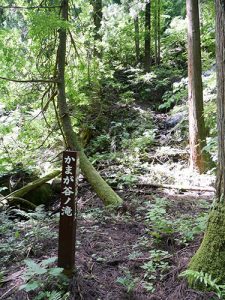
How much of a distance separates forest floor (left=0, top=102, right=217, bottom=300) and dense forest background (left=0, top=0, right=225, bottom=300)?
0.02 meters

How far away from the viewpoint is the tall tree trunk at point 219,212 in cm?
326

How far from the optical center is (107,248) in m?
4.67

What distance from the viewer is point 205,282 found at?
122 inches

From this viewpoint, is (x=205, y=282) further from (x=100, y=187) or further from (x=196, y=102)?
(x=196, y=102)

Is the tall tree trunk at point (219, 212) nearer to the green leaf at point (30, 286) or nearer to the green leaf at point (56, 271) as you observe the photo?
the green leaf at point (56, 271)

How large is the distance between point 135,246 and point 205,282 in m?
1.59

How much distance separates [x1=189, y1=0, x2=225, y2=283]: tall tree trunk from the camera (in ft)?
10.7

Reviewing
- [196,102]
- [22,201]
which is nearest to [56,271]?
[22,201]

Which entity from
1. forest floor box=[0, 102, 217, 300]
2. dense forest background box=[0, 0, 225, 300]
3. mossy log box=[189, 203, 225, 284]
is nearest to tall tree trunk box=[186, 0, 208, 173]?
dense forest background box=[0, 0, 225, 300]

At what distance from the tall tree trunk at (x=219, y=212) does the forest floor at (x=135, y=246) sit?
26 cm

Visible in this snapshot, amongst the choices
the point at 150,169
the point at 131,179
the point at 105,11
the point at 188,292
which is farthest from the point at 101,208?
the point at 105,11

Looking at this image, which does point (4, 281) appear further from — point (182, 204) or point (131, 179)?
point (131, 179)

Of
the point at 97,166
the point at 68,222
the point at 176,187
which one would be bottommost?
the point at 68,222

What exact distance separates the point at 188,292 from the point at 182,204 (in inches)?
123
